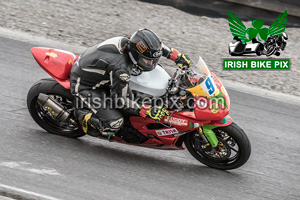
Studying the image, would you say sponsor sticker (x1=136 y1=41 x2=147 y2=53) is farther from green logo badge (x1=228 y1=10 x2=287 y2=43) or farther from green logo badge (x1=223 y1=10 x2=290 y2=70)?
green logo badge (x1=228 y1=10 x2=287 y2=43)

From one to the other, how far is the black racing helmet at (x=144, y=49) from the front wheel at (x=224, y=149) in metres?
1.02

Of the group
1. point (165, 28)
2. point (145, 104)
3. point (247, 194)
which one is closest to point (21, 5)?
point (165, 28)

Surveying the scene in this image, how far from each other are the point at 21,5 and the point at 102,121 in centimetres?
674

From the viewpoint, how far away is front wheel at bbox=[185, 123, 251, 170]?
4949 millimetres

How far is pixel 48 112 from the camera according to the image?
18.7ft

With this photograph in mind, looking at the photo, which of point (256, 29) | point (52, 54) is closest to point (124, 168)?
point (52, 54)

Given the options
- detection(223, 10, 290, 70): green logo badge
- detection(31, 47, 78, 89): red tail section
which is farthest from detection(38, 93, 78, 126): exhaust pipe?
detection(223, 10, 290, 70): green logo badge

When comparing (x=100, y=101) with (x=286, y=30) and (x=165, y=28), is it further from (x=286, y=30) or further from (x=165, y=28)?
(x=286, y=30)

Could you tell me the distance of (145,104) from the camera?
16.4 ft

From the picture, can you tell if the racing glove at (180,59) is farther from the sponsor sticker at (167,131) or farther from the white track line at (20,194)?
the white track line at (20,194)

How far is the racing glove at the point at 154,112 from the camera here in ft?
15.8

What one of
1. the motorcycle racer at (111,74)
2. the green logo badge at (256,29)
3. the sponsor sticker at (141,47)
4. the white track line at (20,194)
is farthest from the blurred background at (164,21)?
the white track line at (20,194)

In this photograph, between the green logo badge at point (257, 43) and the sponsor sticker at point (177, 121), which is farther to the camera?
the green logo badge at point (257, 43)

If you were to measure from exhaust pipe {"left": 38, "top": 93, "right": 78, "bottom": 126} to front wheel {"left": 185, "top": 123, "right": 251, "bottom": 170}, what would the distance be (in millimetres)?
1489
